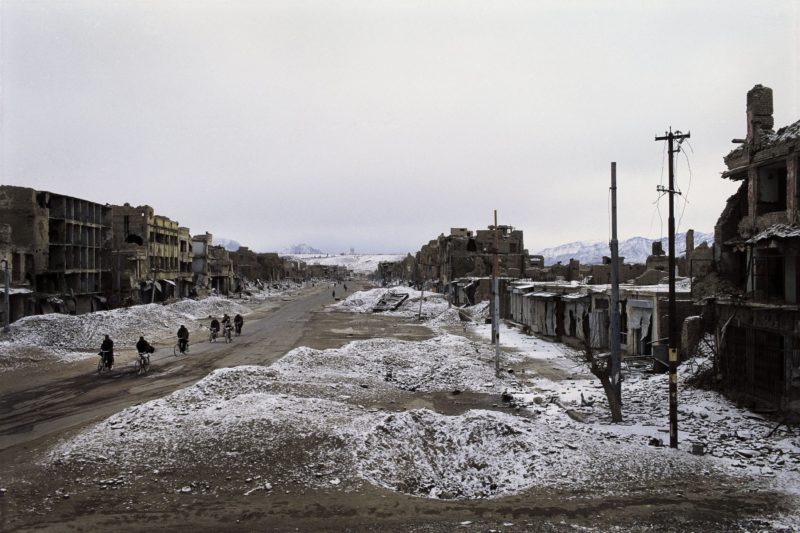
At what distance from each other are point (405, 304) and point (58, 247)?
1585 inches

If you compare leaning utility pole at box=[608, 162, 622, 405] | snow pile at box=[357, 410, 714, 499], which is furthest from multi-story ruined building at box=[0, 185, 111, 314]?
leaning utility pole at box=[608, 162, 622, 405]

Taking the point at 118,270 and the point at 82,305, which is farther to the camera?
the point at 118,270

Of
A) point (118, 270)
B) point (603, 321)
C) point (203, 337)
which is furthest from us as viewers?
point (118, 270)

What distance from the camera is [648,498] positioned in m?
11.6

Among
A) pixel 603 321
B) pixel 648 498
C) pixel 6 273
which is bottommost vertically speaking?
pixel 648 498

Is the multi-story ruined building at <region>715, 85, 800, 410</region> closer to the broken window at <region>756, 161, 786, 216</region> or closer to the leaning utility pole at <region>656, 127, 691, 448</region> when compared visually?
the broken window at <region>756, 161, 786, 216</region>

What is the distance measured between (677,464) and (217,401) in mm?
14245

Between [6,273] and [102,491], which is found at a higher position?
[6,273]

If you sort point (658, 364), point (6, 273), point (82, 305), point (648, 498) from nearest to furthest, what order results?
1. point (648, 498)
2. point (658, 364)
3. point (6, 273)
4. point (82, 305)

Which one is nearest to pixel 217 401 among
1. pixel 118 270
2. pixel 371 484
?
pixel 371 484

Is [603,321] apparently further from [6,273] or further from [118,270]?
[118,270]

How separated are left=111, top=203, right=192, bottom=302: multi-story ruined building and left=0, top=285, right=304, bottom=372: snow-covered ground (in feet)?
37.9

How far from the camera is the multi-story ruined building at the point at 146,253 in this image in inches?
2336

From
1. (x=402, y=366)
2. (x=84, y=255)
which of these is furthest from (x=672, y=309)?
(x=84, y=255)
